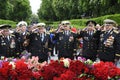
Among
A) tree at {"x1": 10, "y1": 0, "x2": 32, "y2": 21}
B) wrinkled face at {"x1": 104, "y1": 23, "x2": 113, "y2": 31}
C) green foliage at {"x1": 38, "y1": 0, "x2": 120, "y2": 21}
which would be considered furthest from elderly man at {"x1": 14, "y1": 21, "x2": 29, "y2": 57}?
tree at {"x1": 10, "y1": 0, "x2": 32, "y2": 21}

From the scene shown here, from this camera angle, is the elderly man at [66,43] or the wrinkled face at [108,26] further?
the elderly man at [66,43]

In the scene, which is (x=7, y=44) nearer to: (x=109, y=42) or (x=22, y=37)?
(x=22, y=37)

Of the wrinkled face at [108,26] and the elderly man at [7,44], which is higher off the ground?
the wrinkled face at [108,26]

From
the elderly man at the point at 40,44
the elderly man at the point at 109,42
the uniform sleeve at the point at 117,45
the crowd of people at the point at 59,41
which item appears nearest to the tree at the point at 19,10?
the crowd of people at the point at 59,41

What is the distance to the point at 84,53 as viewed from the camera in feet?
40.8

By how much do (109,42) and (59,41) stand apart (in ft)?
5.29

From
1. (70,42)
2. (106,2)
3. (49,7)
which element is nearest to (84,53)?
(70,42)

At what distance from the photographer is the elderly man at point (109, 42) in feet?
37.4

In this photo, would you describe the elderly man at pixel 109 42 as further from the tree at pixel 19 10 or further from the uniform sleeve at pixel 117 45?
the tree at pixel 19 10

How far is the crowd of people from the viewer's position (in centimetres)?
1181

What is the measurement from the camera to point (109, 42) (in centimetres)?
1153

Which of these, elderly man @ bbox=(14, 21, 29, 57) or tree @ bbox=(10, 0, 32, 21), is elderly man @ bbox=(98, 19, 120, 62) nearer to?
elderly man @ bbox=(14, 21, 29, 57)

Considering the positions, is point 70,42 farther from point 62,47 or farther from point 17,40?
point 17,40

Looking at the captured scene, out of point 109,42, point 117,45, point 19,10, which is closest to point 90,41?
point 109,42
